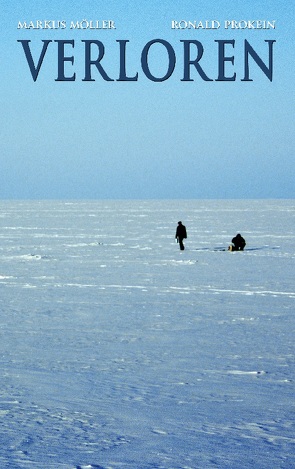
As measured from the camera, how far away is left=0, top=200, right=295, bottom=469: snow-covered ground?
5113 millimetres

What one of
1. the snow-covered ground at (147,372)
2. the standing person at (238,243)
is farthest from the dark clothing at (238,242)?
the snow-covered ground at (147,372)

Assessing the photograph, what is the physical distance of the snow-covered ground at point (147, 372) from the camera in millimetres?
5113

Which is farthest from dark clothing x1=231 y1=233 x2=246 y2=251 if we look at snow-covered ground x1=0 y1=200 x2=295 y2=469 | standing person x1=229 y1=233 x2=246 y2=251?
snow-covered ground x1=0 y1=200 x2=295 y2=469

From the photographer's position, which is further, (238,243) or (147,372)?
(238,243)

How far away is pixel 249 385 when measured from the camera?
678 centimetres

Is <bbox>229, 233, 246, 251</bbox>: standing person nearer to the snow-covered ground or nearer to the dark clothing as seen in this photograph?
the dark clothing

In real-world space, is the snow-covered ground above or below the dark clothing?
below

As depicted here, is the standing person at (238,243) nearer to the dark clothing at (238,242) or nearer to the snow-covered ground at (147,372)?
the dark clothing at (238,242)

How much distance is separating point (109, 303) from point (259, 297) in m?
2.74

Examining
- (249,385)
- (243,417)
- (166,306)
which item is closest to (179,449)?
(243,417)

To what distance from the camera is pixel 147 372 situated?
7.28m

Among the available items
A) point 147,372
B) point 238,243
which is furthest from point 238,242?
point 147,372

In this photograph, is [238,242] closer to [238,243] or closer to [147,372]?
[238,243]

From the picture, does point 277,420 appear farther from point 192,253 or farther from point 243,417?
point 192,253
